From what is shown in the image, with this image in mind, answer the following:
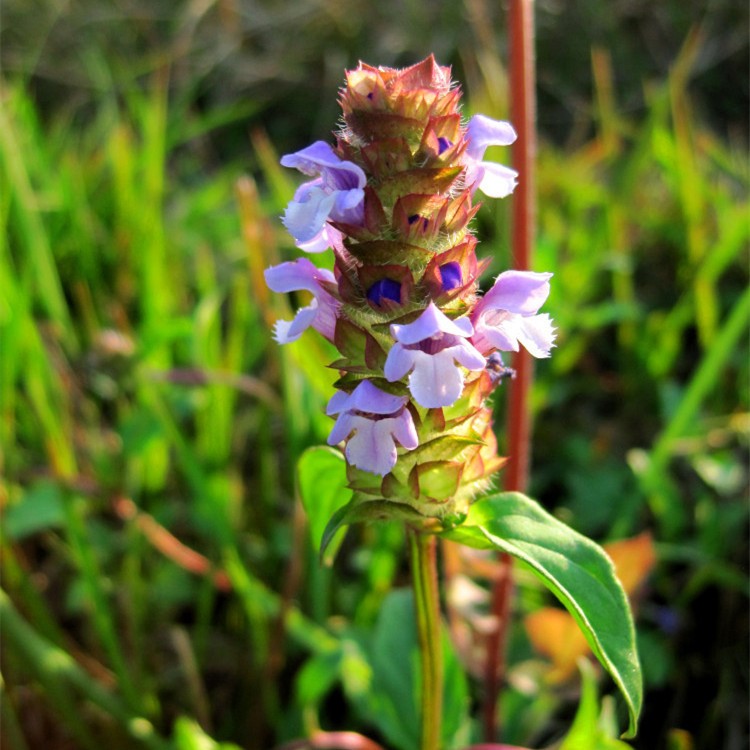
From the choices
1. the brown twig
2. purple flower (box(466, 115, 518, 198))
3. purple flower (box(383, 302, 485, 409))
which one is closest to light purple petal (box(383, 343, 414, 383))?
purple flower (box(383, 302, 485, 409))

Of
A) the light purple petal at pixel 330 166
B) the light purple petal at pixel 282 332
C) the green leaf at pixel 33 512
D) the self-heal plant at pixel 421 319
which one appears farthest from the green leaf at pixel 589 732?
the green leaf at pixel 33 512

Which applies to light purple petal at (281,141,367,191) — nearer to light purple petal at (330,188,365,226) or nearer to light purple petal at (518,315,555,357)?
light purple petal at (330,188,365,226)

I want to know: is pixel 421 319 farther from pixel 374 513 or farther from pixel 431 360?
pixel 374 513

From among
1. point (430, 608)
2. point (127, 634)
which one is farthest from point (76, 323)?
point (430, 608)

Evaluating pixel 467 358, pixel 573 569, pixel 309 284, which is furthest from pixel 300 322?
pixel 573 569

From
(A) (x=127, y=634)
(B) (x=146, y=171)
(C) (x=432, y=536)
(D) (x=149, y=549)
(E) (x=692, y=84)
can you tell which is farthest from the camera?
(E) (x=692, y=84)

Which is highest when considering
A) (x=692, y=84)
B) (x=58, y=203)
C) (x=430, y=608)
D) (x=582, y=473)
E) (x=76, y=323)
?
(x=692, y=84)

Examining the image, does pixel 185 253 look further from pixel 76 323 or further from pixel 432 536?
pixel 432 536
